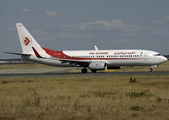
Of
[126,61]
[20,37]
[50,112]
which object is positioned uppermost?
[20,37]

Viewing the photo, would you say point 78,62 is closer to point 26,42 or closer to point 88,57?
point 88,57

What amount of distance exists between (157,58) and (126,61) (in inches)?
218

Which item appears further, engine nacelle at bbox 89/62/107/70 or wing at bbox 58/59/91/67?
wing at bbox 58/59/91/67

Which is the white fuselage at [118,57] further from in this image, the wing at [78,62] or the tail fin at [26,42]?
the tail fin at [26,42]

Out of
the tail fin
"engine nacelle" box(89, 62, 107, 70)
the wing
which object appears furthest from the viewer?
the tail fin

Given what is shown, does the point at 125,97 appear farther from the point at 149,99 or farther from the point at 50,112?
the point at 50,112

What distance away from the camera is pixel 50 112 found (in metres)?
12.4

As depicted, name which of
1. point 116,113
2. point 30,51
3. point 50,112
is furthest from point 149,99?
point 30,51

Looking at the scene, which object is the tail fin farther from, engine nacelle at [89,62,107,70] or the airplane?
engine nacelle at [89,62,107,70]

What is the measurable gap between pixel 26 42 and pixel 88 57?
44.9ft

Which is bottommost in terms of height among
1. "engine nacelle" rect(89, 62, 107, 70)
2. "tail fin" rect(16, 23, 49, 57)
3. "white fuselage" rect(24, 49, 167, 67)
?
"engine nacelle" rect(89, 62, 107, 70)

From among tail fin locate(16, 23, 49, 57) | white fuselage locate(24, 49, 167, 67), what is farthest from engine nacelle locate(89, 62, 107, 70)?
tail fin locate(16, 23, 49, 57)

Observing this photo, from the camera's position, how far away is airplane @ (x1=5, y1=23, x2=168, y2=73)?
44250mm

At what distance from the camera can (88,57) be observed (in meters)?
46.9
